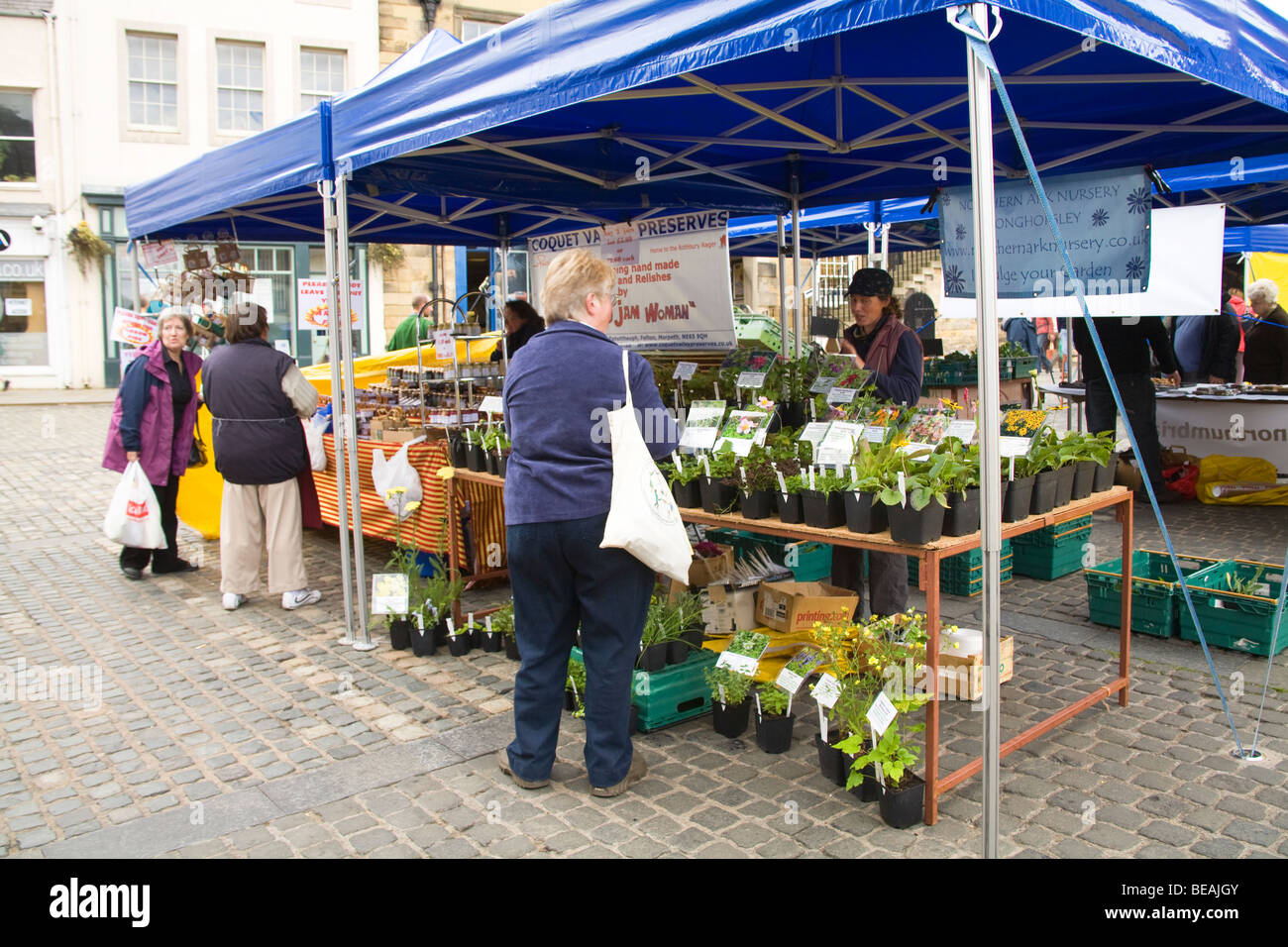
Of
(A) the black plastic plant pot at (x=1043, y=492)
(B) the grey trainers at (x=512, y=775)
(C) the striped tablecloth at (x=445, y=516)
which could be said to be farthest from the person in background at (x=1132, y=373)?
(B) the grey trainers at (x=512, y=775)

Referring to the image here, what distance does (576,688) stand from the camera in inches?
171

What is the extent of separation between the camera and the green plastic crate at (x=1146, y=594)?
5.23 metres

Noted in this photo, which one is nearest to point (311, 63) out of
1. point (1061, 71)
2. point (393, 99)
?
point (393, 99)

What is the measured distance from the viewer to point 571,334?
3.39 metres

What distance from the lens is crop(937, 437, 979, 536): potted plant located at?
11.3 feet

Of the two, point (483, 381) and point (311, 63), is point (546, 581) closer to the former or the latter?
point (483, 381)

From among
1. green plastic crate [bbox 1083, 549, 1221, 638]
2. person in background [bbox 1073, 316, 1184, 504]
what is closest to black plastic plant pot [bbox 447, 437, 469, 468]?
green plastic crate [bbox 1083, 549, 1221, 638]

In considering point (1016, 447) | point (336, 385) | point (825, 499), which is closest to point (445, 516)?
point (336, 385)

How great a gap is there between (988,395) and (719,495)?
1.51 metres

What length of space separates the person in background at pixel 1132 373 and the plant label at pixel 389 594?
17.6 ft

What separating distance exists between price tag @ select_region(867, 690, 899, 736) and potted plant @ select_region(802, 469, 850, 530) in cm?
68

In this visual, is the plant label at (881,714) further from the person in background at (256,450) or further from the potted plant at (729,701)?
the person in background at (256,450)

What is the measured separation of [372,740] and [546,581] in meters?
1.33

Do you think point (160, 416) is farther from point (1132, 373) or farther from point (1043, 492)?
point (1132, 373)
